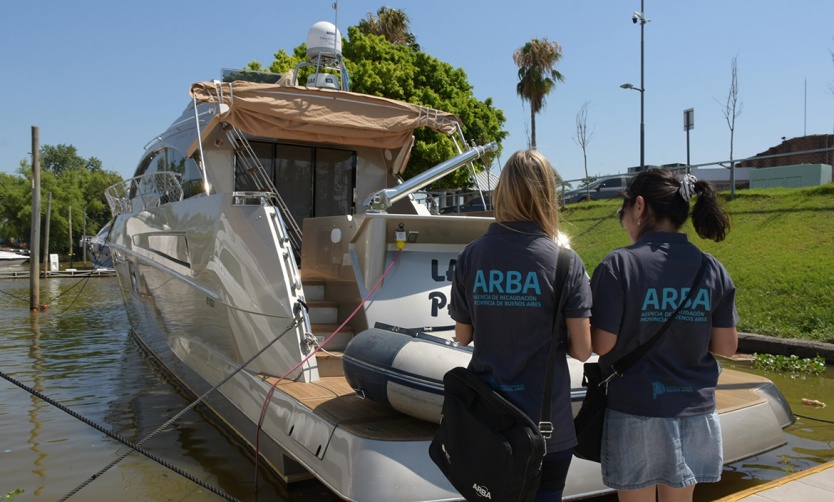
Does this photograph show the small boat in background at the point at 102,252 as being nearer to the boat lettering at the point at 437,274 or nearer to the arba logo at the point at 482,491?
the boat lettering at the point at 437,274

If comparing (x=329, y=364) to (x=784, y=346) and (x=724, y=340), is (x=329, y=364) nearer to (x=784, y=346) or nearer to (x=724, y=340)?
(x=724, y=340)

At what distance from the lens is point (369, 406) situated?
4.02 meters

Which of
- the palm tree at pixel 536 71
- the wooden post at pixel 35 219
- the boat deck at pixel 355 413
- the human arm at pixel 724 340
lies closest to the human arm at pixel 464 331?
the human arm at pixel 724 340

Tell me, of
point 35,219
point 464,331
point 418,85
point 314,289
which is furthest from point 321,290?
point 418,85

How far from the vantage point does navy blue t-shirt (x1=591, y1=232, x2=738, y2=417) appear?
2180 mm

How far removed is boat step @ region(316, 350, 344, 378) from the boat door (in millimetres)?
3204

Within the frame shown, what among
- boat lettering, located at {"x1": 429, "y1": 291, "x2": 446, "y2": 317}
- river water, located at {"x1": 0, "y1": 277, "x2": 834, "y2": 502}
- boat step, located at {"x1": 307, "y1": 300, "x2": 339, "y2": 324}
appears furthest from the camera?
boat step, located at {"x1": 307, "y1": 300, "x2": 339, "y2": 324}

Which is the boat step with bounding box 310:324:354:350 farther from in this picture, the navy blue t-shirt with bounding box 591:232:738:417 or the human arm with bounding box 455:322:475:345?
the navy blue t-shirt with bounding box 591:232:738:417

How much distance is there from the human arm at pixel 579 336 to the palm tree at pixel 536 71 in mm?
27344

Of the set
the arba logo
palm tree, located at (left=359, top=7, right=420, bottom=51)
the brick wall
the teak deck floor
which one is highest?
palm tree, located at (left=359, top=7, right=420, bottom=51)

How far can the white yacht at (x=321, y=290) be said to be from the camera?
3574 millimetres

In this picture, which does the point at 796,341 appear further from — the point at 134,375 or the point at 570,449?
the point at 134,375

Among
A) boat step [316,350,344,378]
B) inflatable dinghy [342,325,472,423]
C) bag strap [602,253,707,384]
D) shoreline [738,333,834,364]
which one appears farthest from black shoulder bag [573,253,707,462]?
shoreline [738,333,834,364]

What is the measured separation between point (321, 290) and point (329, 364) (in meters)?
1.43
